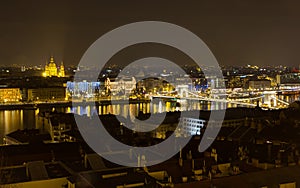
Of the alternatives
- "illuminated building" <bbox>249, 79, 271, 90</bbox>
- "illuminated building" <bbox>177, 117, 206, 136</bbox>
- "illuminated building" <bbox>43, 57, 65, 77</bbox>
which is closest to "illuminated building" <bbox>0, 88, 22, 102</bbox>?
"illuminated building" <bbox>43, 57, 65, 77</bbox>

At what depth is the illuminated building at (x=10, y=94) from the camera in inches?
719

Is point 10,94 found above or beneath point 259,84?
beneath

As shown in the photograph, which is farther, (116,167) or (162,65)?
(162,65)

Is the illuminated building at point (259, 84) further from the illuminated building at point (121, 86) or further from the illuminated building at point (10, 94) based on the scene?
the illuminated building at point (10, 94)

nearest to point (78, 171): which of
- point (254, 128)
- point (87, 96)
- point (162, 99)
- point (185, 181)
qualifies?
point (185, 181)

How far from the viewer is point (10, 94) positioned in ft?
61.7

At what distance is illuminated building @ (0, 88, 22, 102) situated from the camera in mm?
18272

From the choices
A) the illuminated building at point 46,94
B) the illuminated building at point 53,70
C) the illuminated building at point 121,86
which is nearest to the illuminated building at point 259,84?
the illuminated building at point 121,86

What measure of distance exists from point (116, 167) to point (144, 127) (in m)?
4.30

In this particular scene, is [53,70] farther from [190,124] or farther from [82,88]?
[190,124]

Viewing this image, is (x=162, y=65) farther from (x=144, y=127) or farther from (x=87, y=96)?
(x=144, y=127)

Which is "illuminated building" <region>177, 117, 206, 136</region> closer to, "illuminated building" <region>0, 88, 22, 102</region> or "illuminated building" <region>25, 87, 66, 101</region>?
"illuminated building" <region>25, 87, 66, 101</region>

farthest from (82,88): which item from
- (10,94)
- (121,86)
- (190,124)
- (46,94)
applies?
(190,124)

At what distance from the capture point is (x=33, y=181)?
2.39m
